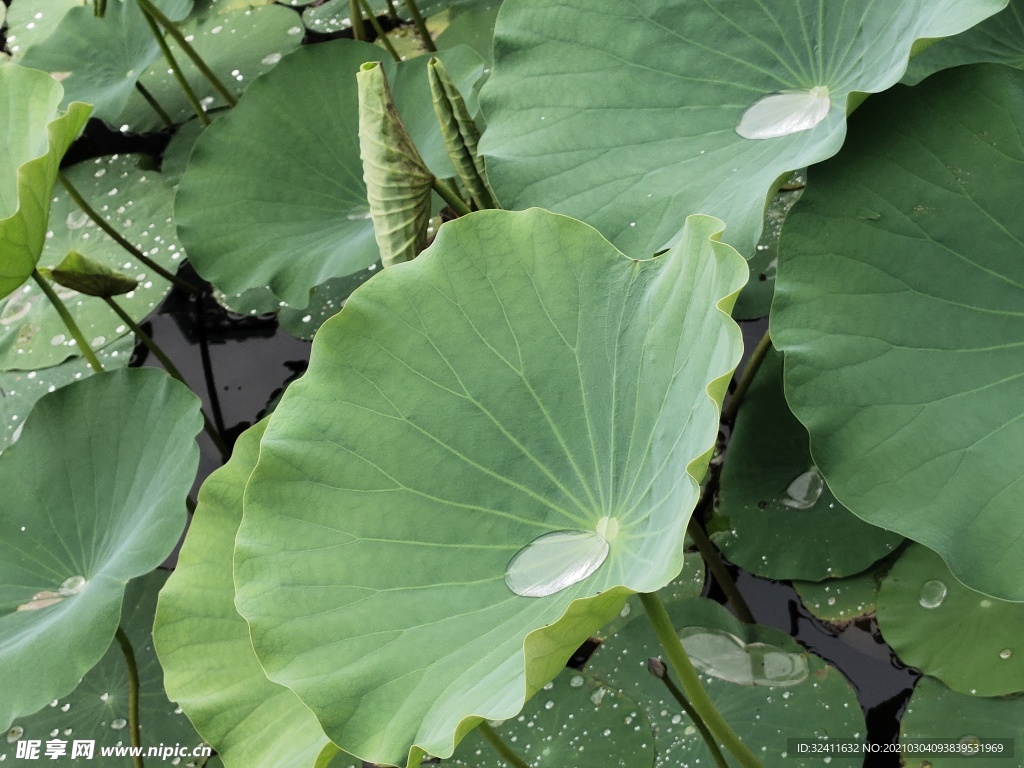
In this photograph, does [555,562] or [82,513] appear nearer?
[555,562]

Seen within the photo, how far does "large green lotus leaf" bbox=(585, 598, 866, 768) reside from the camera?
1.17 meters

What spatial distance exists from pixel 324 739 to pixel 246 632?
8.8 inches

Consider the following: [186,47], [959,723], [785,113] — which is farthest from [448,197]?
[959,723]

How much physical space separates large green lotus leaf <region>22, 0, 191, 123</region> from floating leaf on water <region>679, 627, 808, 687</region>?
1727 millimetres

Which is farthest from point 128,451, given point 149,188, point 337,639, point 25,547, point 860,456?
point 860,456

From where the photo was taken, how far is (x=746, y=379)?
141 centimetres

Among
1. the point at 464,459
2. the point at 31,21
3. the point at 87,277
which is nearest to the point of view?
the point at 464,459

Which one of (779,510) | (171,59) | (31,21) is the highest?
(31,21)

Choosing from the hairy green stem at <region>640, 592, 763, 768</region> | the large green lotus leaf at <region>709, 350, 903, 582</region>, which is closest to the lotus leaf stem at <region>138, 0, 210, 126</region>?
the large green lotus leaf at <region>709, 350, 903, 582</region>

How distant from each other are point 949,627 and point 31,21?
2.87 meters

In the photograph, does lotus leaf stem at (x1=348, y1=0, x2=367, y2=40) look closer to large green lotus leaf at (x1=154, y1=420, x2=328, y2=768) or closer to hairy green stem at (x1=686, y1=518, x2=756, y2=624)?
large green lotus leaf at (x1=154, y1=420, x2=328, y2=768)

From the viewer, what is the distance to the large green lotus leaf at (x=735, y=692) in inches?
46.1

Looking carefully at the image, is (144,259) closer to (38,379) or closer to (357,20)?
(38,379)

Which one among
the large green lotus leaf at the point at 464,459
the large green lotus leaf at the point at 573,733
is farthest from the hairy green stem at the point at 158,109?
the large green lotus leaf at the point at 573,733
